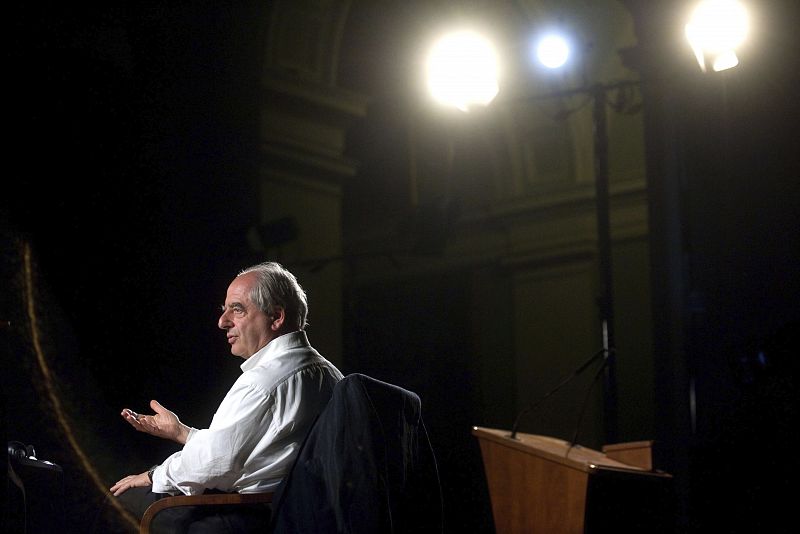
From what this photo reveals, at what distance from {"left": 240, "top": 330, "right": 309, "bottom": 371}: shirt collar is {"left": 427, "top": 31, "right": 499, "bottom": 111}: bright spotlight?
332cm

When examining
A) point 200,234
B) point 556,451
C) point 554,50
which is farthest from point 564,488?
point 554,50

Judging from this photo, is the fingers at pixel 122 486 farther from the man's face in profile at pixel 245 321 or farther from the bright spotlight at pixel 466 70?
the bright spotlight at pixel 466 70

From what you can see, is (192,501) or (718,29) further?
(718,29)

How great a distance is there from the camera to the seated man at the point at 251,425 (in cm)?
308

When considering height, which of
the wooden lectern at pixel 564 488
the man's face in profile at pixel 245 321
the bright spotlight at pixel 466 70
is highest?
the bright spotlight at pixel 466 70

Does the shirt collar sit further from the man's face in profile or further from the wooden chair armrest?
the wooden chair armrest

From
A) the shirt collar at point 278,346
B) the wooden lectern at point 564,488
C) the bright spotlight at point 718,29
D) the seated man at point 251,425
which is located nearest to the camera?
the seated man at point 251,425

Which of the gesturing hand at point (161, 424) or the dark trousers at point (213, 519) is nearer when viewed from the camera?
the dark trousers at point (213, 519)

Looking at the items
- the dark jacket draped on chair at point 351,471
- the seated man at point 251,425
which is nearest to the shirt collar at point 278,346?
the seated man at point 251,425

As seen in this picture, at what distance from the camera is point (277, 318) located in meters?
3.51

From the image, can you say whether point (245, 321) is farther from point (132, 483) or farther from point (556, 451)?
point (556, 451)

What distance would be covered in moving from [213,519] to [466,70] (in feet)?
13.2

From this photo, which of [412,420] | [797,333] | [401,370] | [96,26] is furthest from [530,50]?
[412,420]

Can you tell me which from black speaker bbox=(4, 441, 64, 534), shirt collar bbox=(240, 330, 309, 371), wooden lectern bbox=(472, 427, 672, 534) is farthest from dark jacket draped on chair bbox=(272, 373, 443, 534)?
wooden lectern bbox=(472, 427, 672, 534)
